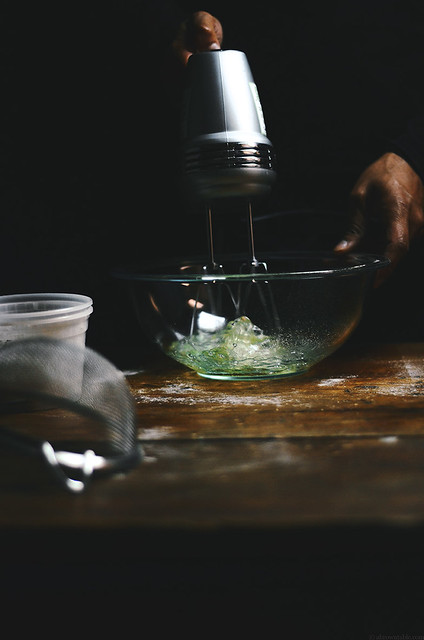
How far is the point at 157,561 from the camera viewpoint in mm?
399

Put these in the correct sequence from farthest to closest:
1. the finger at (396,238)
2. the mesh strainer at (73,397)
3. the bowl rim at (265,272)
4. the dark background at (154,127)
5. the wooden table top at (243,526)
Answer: the dark background at (154,127), the finger at (396,238), the bowl rim at (265,272), the mesh strainer at (73,397), the wooden table top at (243,526)

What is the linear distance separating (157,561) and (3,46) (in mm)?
1066

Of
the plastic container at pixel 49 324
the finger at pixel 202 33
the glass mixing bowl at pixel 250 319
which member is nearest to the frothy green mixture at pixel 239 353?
the glass mixing bowl at pixel 250 319

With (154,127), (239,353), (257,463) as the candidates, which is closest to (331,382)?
(239,353)

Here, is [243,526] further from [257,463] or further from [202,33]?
[202,33]

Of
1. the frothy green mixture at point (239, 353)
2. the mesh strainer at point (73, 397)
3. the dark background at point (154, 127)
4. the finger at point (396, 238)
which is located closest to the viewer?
the mesh strainer at point (73, 397)

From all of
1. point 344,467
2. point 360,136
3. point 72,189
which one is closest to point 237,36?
point 360,136

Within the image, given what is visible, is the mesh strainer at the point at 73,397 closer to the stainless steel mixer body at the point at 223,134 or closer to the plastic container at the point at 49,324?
the plastic container at the point at 49,324

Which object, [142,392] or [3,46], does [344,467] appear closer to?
[142,392]

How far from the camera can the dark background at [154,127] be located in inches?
44.4

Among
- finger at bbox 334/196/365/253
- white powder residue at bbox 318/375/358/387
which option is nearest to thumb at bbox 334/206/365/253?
finger at bbox 334/196/365/253

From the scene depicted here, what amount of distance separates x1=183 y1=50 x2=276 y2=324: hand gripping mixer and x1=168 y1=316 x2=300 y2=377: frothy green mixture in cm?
16

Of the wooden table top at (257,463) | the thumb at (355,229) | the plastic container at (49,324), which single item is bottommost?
the wooden table top at (257,463)

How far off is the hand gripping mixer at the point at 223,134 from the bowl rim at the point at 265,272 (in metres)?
0.09
